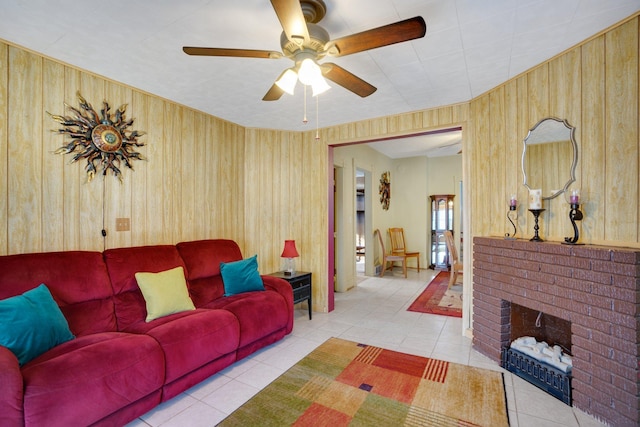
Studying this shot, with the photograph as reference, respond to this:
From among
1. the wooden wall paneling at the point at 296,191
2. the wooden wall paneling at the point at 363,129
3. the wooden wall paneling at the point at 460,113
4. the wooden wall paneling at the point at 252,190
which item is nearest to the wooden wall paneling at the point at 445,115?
the wooden wall paneling at the point at 460,113

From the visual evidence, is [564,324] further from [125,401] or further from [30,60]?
[30,60]

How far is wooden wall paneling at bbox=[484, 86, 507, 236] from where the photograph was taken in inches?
114

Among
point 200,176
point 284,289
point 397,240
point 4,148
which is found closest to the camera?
point 4,148

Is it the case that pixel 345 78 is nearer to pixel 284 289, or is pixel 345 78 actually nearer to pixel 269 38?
pixel 269 38

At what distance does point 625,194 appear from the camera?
1.96 m

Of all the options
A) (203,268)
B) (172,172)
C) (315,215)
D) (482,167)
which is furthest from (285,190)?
(482,167)

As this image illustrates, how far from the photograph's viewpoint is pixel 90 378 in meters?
1.62

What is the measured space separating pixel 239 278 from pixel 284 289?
49cm

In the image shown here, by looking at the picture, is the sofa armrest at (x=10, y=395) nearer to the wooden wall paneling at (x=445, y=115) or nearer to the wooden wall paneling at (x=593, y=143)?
the wooden wall paneling at (x=593, y=143)

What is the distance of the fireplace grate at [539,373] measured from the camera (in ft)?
6.90

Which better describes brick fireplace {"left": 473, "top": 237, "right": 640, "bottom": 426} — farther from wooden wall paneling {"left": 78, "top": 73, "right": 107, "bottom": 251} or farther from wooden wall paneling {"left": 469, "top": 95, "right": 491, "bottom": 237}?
wooden wall paneling {"left": 78, "top": 73, "right": 107, "bottom": 251}

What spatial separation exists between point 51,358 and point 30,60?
2178mm

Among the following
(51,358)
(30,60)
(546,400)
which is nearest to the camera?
(51,358)

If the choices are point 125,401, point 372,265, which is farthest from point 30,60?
point 372,265
